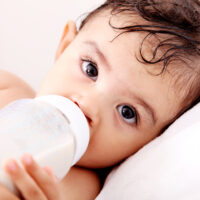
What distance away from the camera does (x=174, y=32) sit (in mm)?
943

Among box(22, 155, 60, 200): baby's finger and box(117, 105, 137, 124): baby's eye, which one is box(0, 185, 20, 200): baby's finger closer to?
box(22, 155, 60, 200): baby's finger

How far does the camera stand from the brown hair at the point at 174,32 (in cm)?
93

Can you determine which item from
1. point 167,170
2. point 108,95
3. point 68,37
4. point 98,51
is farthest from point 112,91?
point 68,37

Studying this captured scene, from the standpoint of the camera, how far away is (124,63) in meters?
0.93

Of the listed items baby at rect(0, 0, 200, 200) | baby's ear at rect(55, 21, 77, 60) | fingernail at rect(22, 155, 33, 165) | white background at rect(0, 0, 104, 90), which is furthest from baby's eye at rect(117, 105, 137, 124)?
white background at rect(0, 0, 104, 90)

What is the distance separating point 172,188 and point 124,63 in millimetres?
325

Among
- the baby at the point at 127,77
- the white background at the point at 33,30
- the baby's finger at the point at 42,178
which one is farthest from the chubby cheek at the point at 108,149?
the white background at the point at 33,30

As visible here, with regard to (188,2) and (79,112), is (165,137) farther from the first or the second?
(188,2)

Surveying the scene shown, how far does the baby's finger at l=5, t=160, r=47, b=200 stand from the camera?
553 mm

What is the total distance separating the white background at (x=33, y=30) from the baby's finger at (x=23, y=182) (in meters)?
1.23

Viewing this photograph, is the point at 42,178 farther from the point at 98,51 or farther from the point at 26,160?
the point at 98,51

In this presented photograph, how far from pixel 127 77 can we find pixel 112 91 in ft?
0.17

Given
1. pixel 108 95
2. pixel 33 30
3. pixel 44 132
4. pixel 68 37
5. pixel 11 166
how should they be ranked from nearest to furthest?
Answer: pixel 11 166
pixel 44 132
pixel 108 95
pixel 68 37
pixel 33 30

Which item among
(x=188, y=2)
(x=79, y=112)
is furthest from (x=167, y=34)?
(x=79, y=112)
